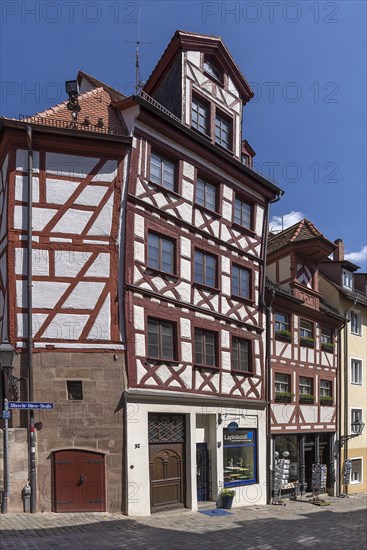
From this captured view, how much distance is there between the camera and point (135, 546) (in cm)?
1262

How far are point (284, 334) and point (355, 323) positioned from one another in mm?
8131

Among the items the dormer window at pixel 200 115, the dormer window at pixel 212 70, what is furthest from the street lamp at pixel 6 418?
the dormer window at pixel 212 70

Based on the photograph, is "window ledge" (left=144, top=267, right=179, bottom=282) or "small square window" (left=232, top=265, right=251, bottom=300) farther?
"small square window" (left=232, top=265, right=251, bottom=300)

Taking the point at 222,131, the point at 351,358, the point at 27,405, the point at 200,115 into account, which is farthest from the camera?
the point at 351,358

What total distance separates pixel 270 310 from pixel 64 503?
11695 mm

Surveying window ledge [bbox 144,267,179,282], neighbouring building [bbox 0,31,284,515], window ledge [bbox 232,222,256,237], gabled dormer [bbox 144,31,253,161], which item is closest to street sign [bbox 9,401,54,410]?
neighbouring building [bbox 0,31,284,515]

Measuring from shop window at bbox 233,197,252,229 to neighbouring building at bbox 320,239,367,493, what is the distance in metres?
7.38

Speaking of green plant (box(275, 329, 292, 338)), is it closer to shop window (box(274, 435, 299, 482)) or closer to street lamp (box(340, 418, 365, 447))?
shop window (box(274, 435, 299, 482))

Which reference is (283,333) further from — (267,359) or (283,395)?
(283,395)

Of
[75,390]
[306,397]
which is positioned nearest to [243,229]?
[306,397]

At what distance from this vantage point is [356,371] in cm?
3073

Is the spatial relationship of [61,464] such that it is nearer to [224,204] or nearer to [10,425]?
[10,425]

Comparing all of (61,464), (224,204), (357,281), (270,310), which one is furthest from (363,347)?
(61,464)

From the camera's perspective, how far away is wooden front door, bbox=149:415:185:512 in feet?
56.1
